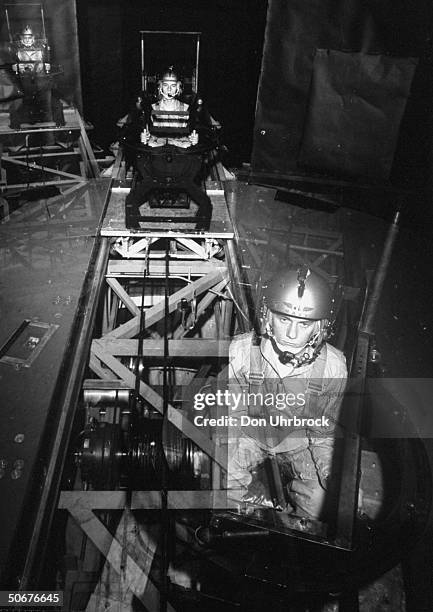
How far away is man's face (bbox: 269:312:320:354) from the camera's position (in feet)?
11.9

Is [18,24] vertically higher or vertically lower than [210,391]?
higher

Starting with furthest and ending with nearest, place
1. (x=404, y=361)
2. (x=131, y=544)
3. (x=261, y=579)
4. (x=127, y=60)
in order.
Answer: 1. (x=127, y=60)
2. (x=404, y=361)
3. (x=131, y=544)
4. (x=261, y=579)

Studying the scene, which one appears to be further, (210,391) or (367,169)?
(367,169)

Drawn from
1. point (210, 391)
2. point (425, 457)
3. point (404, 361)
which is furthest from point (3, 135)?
point (425, 457)

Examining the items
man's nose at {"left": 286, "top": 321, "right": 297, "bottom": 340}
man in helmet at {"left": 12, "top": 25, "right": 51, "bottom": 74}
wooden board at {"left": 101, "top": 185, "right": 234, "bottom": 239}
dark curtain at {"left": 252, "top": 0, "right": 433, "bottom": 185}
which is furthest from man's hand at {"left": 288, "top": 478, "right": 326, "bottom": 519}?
man in helmet at {"left": 12, "top": 25, "right": 51, "bottom": 74}

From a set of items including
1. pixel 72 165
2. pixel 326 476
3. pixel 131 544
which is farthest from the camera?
pixel 72 165

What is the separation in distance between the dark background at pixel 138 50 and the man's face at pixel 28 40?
1.84 m

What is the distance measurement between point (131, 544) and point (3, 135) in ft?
29.9

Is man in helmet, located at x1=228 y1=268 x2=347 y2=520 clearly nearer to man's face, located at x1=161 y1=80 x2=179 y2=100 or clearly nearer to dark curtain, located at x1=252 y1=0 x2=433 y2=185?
dark curtain, located at x1=252 y1=0 x2=433 y2=185

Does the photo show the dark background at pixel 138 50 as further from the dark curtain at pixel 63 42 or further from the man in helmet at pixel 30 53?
the man in helmet at pixel 30 53

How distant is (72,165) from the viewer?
437 inches

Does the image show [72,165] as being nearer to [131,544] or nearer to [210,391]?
[210,391]

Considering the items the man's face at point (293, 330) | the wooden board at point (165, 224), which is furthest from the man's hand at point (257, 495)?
the wooden board at point (165, 224)

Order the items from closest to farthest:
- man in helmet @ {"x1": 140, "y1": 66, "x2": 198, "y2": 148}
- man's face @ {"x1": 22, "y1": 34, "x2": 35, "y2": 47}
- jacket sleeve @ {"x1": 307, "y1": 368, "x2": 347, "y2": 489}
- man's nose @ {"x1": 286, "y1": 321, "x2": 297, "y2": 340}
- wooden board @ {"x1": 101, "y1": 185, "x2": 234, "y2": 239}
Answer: man's nose @ {"x1": 286, "y1": 321, "x2": 297, "y2": 340} → jacket sleeve @ {"x1": 307, "y1": 368, "x2": 347, "y2": 489} → wooden board @ {"x1": 101, "y1": 185, "x2": 234, "y2": 239} → man in helmet @ {"x1": 140, "y1": 66, "x2": 198, "y2": 148} → man's face @ {"x1": 22, "y1": 34, "x2": 35, "y2": 47}
